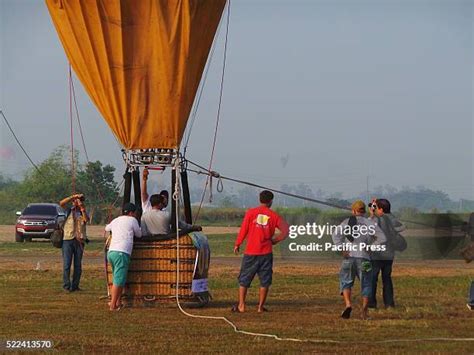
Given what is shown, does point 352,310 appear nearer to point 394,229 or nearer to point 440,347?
point 394,229

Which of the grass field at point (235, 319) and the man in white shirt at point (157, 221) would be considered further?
the man in white shirt at point (157, 221)

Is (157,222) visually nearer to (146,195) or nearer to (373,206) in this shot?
(146,195)

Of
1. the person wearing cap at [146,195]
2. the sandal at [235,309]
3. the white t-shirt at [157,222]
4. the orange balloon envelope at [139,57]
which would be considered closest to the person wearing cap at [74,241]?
the person wearing cap at [146,195]

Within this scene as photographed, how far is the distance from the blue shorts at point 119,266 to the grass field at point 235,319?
406mm

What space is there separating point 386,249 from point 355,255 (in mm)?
1011

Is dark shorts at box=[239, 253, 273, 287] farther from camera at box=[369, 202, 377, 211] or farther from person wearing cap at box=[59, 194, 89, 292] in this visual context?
person wearing cap at box=[59, 194, 89, 292]

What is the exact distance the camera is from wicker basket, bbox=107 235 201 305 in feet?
53.2

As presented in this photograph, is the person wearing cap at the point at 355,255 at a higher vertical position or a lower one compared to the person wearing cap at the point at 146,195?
lower

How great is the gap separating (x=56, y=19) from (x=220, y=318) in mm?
5017

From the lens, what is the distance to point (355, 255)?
599 inches

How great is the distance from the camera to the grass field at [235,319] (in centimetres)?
1209

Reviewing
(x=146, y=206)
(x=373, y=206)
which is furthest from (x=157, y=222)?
(x=373, y=206)

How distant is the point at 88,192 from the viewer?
69062mm

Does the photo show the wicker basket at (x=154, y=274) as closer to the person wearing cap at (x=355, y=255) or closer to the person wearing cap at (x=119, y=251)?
the person wearing cap at (x=119, y=251)
